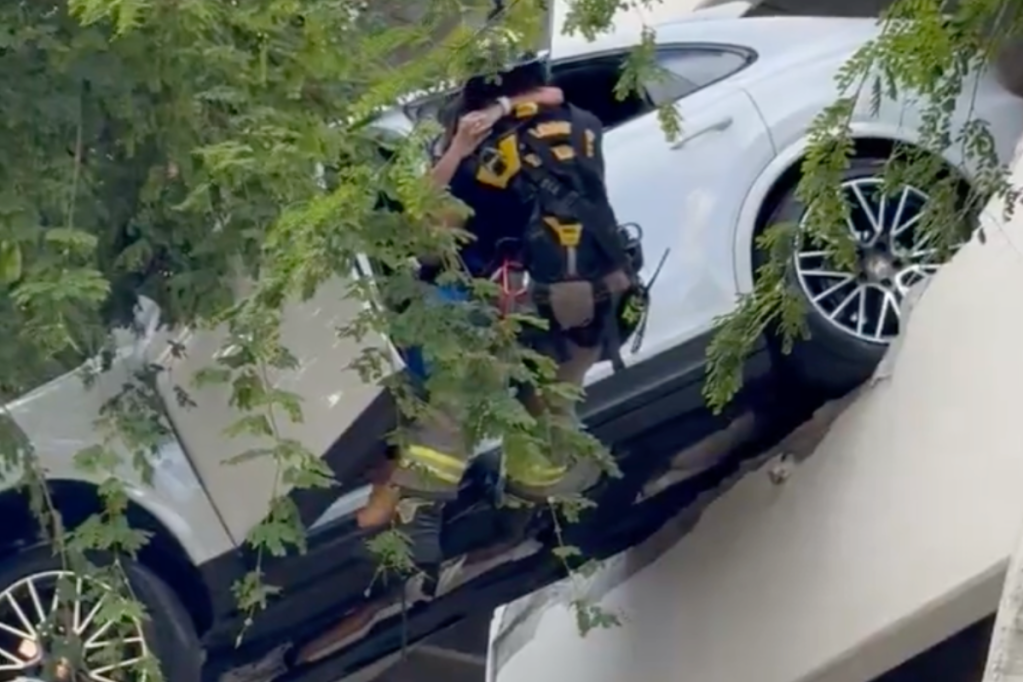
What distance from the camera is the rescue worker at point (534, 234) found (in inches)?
102

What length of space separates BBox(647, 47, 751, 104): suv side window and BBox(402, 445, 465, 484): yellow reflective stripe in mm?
811

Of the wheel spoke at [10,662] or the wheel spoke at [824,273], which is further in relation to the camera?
the wheel spoke at [824,273]

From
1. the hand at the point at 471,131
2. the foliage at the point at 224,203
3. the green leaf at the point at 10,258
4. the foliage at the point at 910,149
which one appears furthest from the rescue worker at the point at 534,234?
the green leaf at the point at 10,258

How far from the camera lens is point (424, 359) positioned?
2.26 m

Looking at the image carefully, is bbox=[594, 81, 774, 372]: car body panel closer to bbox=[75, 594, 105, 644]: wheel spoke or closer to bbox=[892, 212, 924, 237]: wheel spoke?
bbox=[892, 212, 924, 237]: wheel spoke

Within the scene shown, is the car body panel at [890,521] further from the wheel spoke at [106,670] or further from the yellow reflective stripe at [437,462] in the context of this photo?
the wheel spoke at [106,670]

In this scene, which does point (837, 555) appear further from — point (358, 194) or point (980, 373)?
point (358, 194)

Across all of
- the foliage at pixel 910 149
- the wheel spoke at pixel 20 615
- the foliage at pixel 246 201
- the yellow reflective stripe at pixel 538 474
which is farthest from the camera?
the wheel spoke at pixel 20 615

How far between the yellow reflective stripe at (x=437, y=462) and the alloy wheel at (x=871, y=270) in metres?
0.64

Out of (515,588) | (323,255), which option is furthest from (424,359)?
(515,588)

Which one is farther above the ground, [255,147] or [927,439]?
[255,147]

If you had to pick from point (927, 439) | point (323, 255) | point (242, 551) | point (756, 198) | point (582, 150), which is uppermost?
point (323, 255)

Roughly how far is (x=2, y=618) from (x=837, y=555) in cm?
148

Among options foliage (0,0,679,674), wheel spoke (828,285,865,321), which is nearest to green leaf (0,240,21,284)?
foliage (0,0,679,674)
